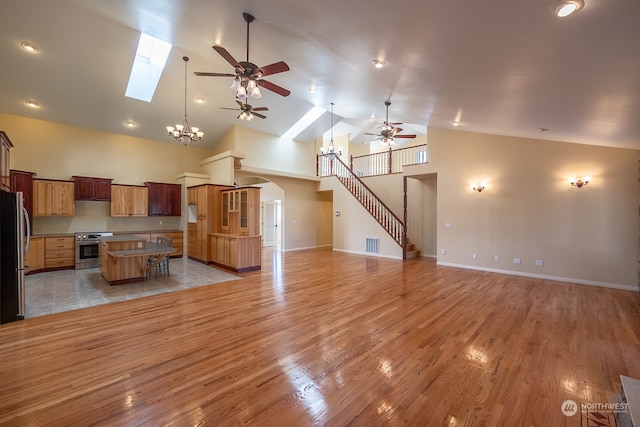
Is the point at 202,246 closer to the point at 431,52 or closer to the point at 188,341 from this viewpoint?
the point at 188,341

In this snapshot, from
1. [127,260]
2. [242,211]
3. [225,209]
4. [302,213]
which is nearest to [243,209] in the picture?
[242,211]

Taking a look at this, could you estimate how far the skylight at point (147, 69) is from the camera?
242 inches

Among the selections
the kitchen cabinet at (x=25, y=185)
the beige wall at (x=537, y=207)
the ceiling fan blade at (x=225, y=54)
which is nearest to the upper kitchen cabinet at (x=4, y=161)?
the kitchen cabinet at (x=25, y=185)

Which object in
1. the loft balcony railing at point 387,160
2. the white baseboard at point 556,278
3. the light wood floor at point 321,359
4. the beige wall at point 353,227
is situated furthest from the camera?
the loft balcony railing at point 387,160

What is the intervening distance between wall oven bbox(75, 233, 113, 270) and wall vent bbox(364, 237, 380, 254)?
7830mm

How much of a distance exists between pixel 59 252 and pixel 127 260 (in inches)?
116

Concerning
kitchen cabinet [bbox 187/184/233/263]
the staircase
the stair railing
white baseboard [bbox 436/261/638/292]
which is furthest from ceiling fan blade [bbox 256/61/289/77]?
white baseboard [bbox 436/261/638/292]

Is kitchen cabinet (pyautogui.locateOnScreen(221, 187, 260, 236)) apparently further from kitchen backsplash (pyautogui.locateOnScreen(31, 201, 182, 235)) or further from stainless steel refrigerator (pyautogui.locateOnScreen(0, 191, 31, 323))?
stainless steel refrigerator (pyautogui.locateOnScreen(0, 191, 31, 323))

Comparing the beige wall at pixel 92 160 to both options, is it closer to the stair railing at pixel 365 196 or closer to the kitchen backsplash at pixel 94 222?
the kitchen backsplash at pixel 94 222

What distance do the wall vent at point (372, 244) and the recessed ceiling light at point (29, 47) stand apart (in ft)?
30.0

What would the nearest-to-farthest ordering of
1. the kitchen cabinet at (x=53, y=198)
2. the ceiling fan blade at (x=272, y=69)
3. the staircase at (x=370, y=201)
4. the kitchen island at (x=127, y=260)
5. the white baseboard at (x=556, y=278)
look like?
the ceiling fan blade at (x=272, y=69) → the white baseboard at (x=556, y=278) → the kitchen island at (x=127, y=260) → the kitchen cabinet at (x=53, y=198) → the staircase at (x=370, y=201)

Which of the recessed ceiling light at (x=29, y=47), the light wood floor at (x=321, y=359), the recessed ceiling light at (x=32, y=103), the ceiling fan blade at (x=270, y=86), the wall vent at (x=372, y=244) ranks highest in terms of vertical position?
the recessed ceiling light at (x=29, y=47)

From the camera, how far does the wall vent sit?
9.15 meters

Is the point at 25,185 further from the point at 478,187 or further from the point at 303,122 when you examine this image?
the point at 478,187
